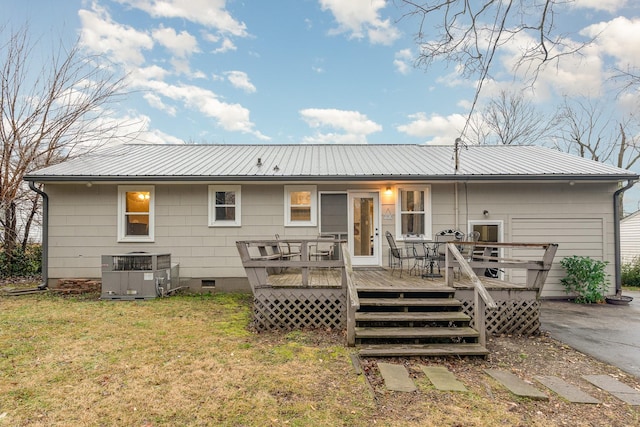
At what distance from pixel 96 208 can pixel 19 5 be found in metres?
7.27

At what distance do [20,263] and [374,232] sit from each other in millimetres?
10391

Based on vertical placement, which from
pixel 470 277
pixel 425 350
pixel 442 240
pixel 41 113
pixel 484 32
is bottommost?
pixel 425 350

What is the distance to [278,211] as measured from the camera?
8.03 m

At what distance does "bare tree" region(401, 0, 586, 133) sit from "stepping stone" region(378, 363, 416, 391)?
11.1 feet

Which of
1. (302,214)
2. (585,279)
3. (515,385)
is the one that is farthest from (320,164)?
(585,279)

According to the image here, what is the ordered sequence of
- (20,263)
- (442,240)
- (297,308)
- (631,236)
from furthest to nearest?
(631,236), (20,263), (442,240), (297,308)

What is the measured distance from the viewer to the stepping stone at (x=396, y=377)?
10.8 ft

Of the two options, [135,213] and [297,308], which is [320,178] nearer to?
[297,308]

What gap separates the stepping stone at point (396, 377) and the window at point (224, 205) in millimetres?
5221

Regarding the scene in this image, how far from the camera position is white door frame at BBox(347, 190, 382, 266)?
8047 millimetres

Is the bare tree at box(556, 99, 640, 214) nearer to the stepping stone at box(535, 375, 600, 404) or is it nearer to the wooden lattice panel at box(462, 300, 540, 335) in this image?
the wooden lattice panel at box(462, 300, 540, 335)

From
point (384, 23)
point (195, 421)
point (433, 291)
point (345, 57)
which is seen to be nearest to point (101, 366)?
point (195, 421)

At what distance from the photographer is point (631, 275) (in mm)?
12406

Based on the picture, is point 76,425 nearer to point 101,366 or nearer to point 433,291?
point 101,366
